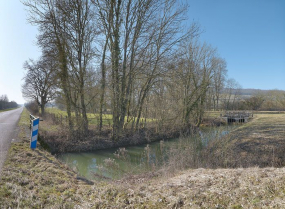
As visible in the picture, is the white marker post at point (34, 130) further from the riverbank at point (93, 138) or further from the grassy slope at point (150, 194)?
the riverbank at point (93, 138)

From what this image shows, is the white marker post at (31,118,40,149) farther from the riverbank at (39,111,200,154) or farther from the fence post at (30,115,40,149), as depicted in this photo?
the riverbank at (39,111,200,154)

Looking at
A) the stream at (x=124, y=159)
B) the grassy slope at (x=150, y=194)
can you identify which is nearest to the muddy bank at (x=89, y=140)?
the stream at (x=124, y=159)

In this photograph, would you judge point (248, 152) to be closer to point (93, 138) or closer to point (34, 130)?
point (93, 138)

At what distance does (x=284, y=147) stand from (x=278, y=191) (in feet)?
27.4

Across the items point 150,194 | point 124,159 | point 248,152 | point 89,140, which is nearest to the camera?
point 150,194

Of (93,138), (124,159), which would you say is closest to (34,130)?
(124,159)

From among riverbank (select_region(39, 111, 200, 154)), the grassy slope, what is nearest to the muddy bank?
riverbank (select_region(39, 111, 200, 154))

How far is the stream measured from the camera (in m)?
7.43

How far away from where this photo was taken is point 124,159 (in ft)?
32.9

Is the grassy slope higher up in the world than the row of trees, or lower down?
lower down

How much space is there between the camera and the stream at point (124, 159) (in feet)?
24.4

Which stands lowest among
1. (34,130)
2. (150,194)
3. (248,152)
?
(248,152)

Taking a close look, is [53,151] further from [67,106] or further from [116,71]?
[116,71]

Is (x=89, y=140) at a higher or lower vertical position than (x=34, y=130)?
lower
